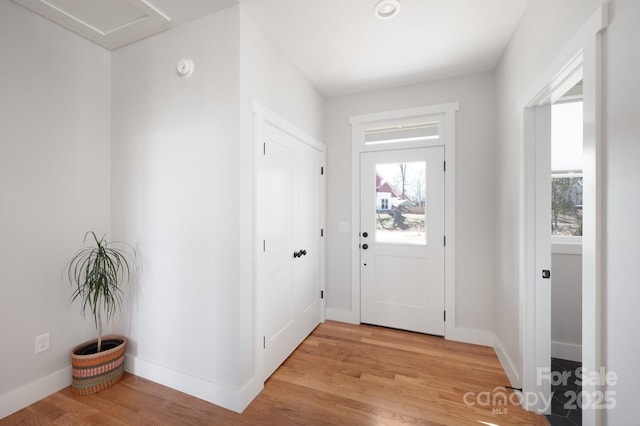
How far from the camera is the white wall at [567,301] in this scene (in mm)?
2367

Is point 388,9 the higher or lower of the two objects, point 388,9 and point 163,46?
the higher

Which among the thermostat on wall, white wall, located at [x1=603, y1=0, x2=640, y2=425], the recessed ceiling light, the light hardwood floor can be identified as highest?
the recessed ceiling light

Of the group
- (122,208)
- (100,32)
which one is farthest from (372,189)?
(100,32)

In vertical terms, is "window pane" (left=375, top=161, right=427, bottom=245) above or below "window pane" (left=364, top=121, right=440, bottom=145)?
below

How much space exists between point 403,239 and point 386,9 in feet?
7.05

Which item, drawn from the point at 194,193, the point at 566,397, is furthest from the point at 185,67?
the point at 566,397

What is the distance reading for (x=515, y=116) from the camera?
203 cm

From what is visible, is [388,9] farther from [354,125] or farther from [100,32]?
[100,32]

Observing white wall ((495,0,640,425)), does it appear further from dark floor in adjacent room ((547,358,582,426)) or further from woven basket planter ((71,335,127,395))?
woven basket planter ((71,335,127,395))

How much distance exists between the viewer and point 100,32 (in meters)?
2.06

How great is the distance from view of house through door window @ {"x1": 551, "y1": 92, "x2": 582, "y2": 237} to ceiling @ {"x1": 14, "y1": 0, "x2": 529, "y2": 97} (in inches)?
32.4

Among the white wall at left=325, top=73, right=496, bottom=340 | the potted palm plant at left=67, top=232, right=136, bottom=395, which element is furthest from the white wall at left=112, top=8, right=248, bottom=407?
the white wall at left=325, top=73, right=496, bottom=340

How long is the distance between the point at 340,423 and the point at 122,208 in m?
2.37

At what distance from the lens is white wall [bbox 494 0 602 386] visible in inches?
55.0
